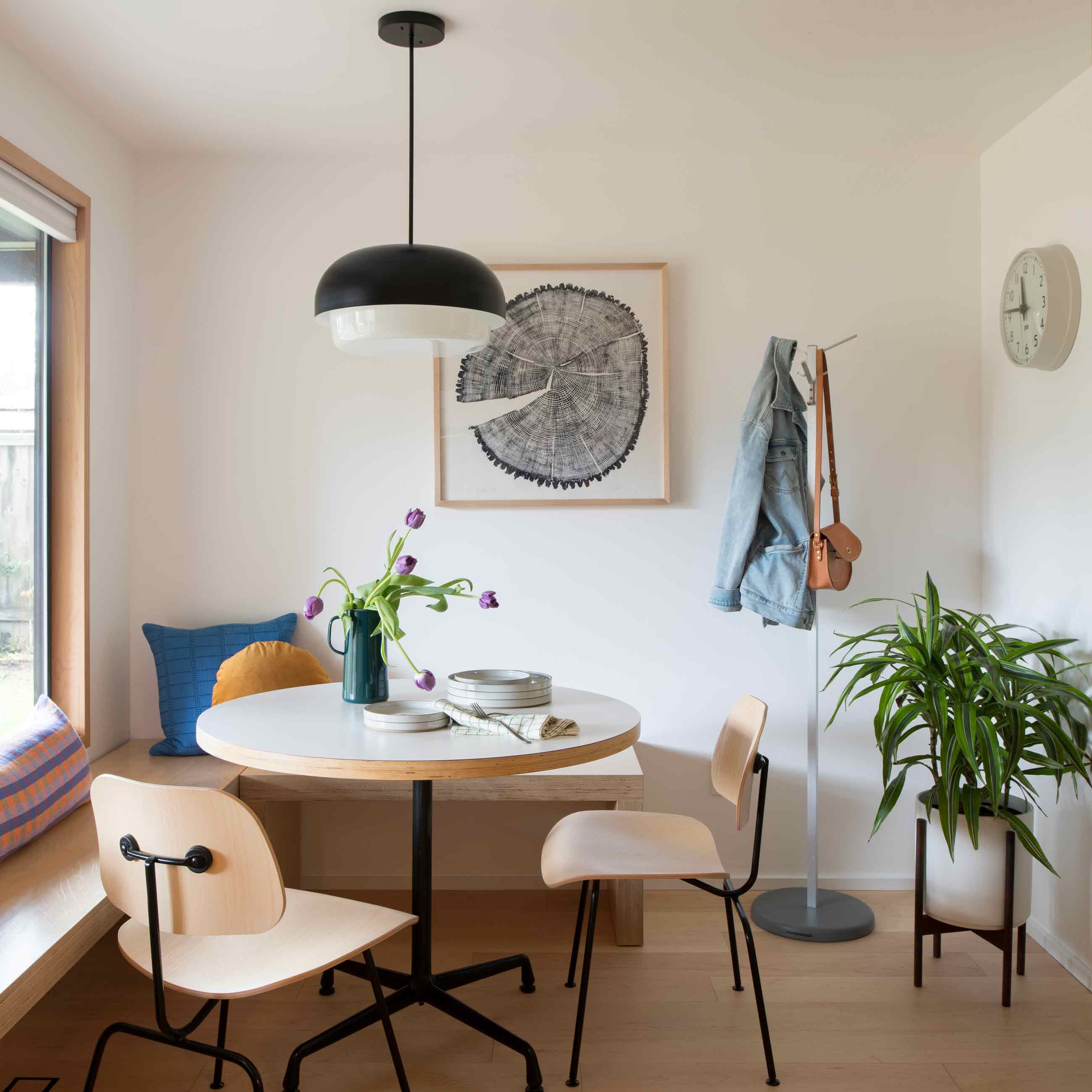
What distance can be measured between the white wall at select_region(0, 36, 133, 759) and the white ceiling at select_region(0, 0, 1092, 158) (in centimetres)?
11

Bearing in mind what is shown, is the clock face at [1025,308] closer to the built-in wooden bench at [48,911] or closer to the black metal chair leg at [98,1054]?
the built-in wooden bench at [48,911]

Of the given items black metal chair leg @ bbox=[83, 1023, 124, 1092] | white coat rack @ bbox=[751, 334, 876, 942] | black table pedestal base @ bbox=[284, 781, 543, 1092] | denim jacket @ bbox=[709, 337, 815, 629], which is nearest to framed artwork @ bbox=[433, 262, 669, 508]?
denim jacket @ bbox=[709, 337, 815, 629]

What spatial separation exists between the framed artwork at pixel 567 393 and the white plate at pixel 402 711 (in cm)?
115

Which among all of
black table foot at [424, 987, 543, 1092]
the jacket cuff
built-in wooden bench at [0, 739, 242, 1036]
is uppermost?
the jacket cuff

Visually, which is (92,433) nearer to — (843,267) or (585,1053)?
(585,1053)

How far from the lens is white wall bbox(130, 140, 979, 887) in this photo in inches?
135

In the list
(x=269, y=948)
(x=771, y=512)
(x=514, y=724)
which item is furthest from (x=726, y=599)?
(x=269, y=948)

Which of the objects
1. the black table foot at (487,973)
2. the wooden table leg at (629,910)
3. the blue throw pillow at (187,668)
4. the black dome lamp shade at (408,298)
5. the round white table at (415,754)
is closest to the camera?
the round white table at (415,754)

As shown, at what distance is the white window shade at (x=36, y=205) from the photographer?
2.64 meters

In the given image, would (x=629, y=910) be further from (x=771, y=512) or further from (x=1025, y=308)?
(x=1025, y=308)

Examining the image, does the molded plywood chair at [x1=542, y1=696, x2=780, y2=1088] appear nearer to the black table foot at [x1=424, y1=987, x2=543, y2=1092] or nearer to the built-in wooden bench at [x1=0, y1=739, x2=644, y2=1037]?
the black table foot at [x1=424, y1=987, x2=543, y2=1092]

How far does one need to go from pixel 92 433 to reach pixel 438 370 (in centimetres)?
113

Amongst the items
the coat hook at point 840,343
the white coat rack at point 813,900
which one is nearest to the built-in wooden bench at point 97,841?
the white coat rack at point 813,900

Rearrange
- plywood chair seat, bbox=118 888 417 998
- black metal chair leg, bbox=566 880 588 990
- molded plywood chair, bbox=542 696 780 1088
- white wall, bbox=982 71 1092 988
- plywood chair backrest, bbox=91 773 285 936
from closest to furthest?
Result: plywood chair backrest, bbox=91 773 285 936
plywood chair seat, bbox=118 888 417 998
molded plywood chair, bbox=542 696 780 1088
black metal chair leg, bbox=566 880 588 990
white wall, bbox=982 71 1092 988
